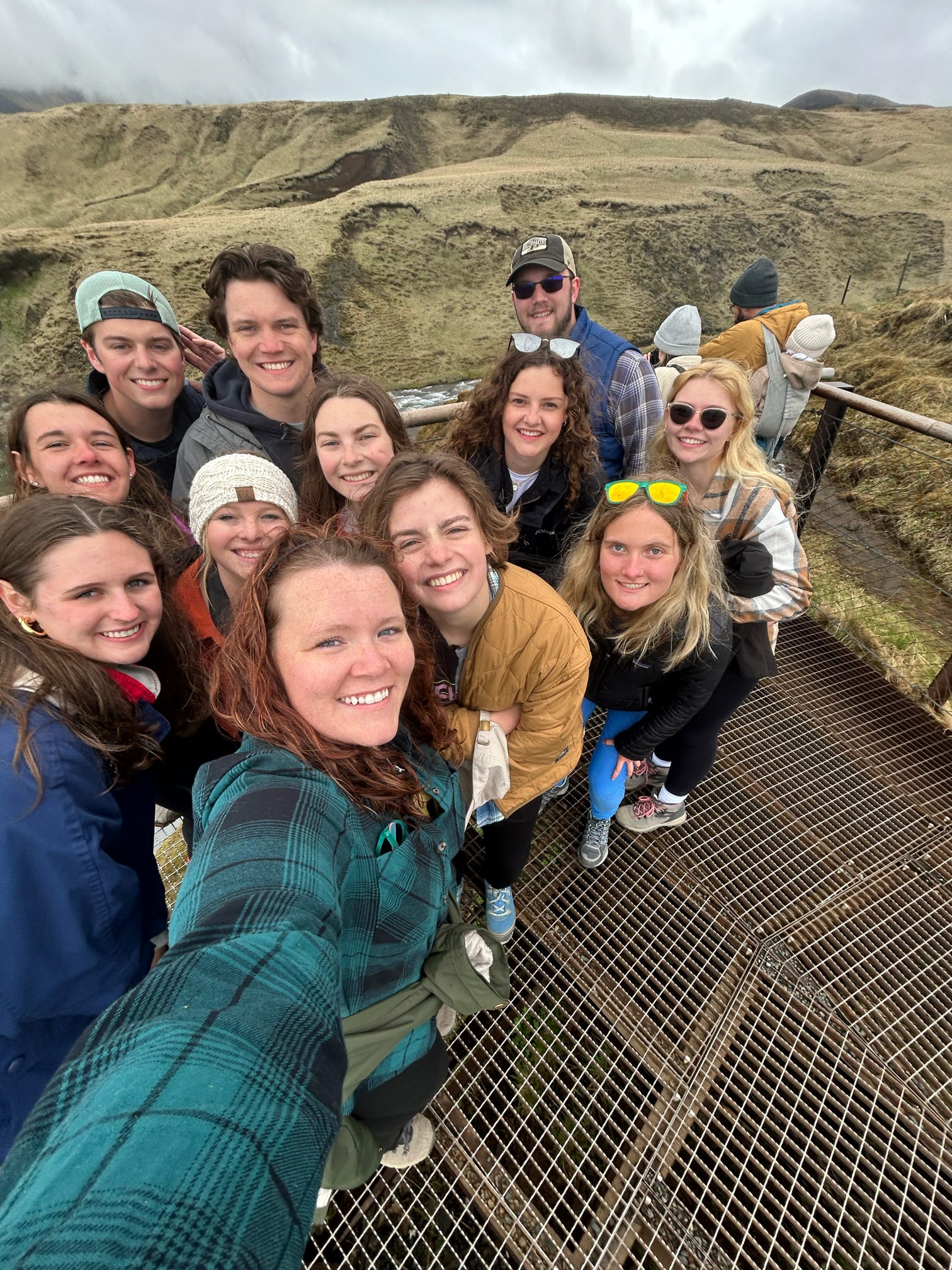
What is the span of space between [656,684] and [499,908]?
3.93 ft

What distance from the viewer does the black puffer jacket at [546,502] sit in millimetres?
2480

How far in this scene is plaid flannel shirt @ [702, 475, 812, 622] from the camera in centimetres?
219

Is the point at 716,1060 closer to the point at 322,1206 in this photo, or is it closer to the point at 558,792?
the point at 558,792

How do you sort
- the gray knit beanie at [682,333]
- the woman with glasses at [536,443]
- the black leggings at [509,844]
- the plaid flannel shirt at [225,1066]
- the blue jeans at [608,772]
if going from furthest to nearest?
the gray knit beanie at [682,333]
the blue jeans at [608,772]
the woman with glasses at [536,443]
the black leggings at [509,844]
the plaid flannel shirt at [225,1066]

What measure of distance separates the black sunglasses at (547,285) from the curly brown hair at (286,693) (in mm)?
2280

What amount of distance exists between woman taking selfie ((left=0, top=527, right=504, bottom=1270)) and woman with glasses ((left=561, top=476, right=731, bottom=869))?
93 centimetres

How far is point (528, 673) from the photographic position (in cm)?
174

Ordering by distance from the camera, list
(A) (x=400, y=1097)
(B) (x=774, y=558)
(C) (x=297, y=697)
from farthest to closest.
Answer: (B) (x=774, y=558), (A) (x=400, y=1097), (C) (x=297, y=697)

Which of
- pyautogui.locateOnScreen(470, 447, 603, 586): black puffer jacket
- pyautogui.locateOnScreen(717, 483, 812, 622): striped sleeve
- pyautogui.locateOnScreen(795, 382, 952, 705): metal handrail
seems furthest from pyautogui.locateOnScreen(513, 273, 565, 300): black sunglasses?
pyautogui.locateOnScreen(795, 382, 952, 705): metal handrail

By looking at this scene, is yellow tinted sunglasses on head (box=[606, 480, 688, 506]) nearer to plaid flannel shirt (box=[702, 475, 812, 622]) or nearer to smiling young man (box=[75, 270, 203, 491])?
plaid flannel shirt (box=[702, 475, 812, 622])

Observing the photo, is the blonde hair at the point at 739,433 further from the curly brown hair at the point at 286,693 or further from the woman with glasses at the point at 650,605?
the curly brown hair at the point at 286,693

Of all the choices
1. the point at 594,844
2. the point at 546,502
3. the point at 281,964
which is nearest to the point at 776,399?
the point at 546,502

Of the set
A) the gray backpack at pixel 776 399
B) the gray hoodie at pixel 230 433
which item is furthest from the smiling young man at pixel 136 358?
the gray backpack at pixel 776 399

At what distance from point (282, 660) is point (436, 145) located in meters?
95.1
